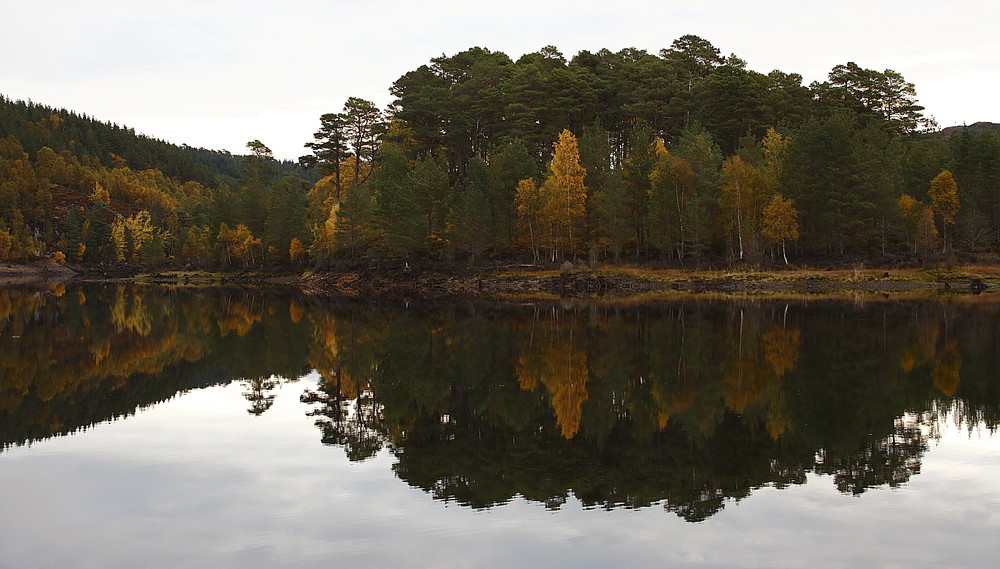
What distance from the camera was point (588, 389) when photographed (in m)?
20.5

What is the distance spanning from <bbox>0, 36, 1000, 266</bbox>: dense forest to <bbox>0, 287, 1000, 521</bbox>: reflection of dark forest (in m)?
25.8

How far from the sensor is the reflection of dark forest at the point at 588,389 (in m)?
13.4

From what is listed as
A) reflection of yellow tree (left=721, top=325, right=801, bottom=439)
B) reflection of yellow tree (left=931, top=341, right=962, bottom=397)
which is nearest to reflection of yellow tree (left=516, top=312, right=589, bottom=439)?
reflection of yellow tree (left=721, top=325, right=801, bottom=439)

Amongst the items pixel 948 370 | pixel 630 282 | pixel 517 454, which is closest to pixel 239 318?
pixel 630 282

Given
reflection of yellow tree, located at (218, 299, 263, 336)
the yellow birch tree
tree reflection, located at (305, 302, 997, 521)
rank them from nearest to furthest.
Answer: tree reflection, located at (305, 302, 997, 521), reflection of yellow tree, located at (218, 299, 263, 336), the yellow birch tree

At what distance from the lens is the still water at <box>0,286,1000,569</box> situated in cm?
1023

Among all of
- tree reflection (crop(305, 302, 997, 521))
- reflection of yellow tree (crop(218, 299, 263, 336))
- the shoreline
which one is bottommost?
reflection of yellow tree (crop(218, 299, 263, 336))

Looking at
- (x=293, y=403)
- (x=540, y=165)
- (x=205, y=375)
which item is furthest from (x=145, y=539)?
(x=540, y=165)

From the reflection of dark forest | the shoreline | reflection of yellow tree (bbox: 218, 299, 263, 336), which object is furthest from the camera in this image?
the shoreline

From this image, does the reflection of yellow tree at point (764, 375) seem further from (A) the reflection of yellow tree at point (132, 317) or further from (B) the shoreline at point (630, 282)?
(B) the shoreline at point (630, 282)

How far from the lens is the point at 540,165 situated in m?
81.8

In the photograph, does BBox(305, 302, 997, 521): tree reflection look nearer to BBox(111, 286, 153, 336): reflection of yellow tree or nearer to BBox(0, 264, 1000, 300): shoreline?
BBox(111, 286, 153, 336): reflection of yellow tree

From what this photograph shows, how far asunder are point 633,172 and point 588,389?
176 ft

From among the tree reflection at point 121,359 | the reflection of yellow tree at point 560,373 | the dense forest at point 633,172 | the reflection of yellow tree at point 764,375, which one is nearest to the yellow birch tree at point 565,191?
the dense forest at point 633,172
